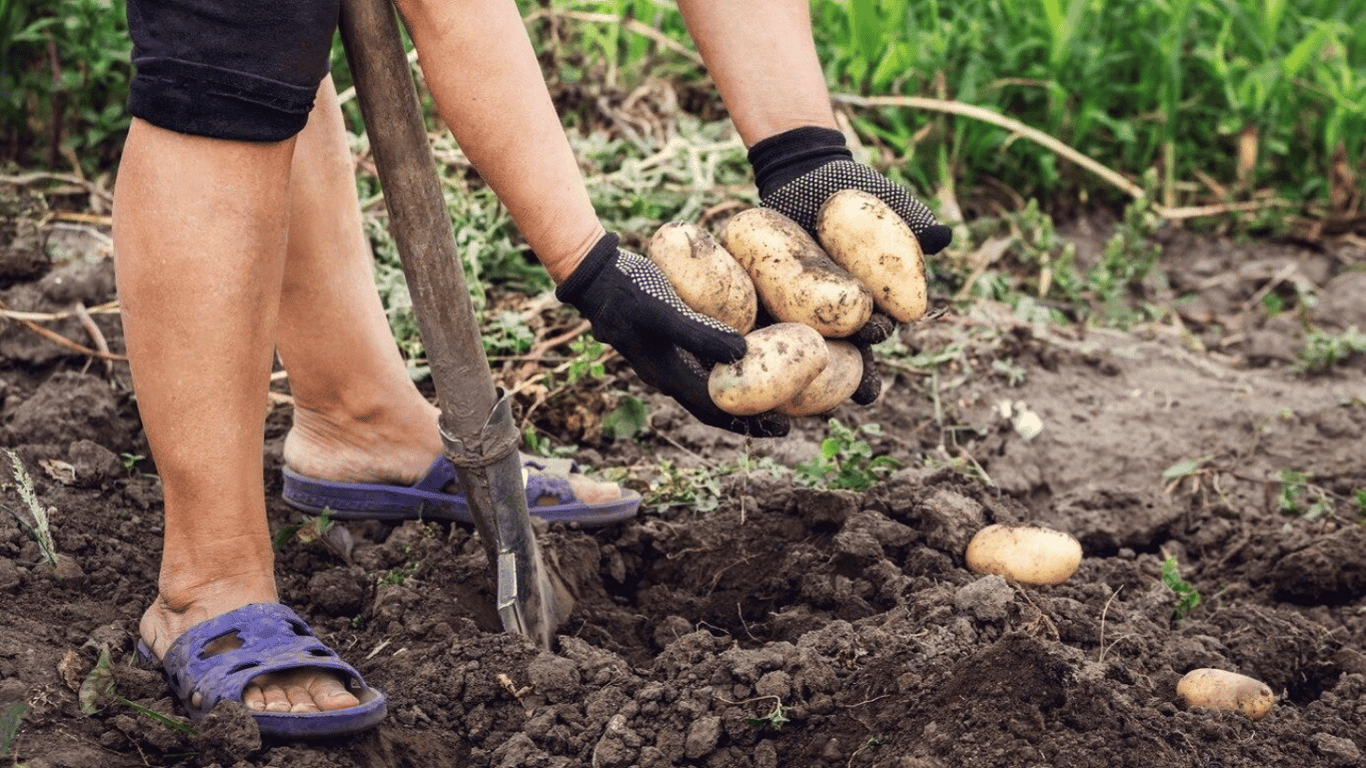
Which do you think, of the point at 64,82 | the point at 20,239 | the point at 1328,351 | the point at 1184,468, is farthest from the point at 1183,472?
the point at 64,82

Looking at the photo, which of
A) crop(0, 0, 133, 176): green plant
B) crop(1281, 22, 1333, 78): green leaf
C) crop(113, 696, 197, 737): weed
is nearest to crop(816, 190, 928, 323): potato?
crop(113, 696, 197, 737): weed

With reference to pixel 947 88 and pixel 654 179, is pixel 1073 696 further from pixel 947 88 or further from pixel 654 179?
pixel 947 88

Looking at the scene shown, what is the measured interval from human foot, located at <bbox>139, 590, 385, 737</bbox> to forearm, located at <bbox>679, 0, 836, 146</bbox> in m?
1.07

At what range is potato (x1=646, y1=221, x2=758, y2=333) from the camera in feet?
6.66

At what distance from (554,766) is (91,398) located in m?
1.50

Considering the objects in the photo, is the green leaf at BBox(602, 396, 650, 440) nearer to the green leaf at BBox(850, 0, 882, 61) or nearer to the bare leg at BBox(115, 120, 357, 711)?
the bare leg at BBox(115, 120, 357, 711)

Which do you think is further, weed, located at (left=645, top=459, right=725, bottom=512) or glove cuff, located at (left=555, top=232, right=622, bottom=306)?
weed, located at (left=645, top=459, right=725, bottom=512)

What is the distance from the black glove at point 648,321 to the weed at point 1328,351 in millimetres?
2564

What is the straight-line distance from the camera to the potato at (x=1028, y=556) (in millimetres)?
2375

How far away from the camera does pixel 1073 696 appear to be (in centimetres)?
192

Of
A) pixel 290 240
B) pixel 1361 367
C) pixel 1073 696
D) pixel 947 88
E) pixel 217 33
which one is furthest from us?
pixel 947 88

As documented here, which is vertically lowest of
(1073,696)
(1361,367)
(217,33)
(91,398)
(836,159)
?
(1361,367)

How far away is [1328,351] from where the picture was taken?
12.6 feet

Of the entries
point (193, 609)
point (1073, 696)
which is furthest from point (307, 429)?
point (1073, 696)
